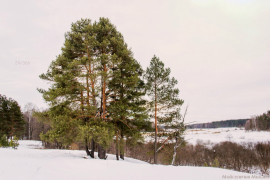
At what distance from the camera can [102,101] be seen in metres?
12.4

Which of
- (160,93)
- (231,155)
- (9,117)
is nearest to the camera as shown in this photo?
(160,93)

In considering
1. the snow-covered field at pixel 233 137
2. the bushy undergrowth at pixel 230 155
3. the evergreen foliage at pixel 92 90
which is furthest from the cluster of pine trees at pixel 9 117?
the snow-covered field at pixel 233 137

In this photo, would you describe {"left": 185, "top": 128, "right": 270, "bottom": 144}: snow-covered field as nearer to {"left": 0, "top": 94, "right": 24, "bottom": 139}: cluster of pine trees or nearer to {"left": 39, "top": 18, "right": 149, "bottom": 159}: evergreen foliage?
{"left": 39, "top": 18, "right": 149, "bottom": 159}: evergreen foliage

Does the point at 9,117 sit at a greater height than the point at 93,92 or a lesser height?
lesser

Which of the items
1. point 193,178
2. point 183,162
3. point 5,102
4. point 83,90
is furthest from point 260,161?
point 5,102

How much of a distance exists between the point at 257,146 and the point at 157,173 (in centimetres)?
4240

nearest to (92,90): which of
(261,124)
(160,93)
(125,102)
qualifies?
(125,102)

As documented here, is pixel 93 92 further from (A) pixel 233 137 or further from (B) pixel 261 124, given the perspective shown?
(B) pixel 261 124

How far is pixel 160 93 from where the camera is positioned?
50.9 feet

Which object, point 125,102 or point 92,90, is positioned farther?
point 125,102

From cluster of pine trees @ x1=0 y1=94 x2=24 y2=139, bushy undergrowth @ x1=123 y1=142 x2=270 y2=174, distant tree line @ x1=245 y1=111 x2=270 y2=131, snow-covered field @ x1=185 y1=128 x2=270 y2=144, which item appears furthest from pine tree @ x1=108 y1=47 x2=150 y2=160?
distant tree line @ x1=245 y1=111 x2=270 y2=131

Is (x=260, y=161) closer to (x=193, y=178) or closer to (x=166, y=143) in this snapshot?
(x=166, y=143)

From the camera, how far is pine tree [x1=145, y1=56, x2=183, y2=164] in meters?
15.4

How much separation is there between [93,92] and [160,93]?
6619 mm
